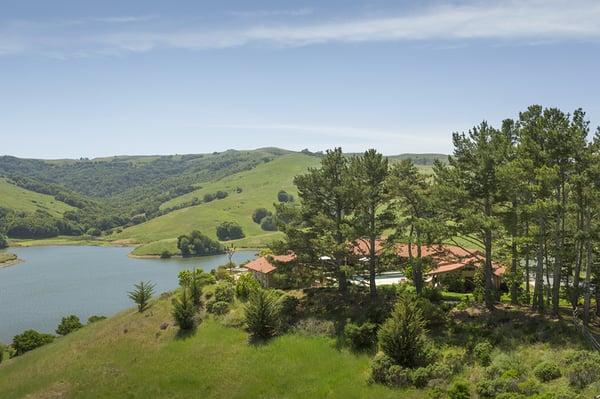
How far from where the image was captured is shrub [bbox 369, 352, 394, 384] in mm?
32531

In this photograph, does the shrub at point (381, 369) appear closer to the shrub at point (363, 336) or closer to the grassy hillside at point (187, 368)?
the grassy hillside at point (187, 368)

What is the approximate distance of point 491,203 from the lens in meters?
39.1

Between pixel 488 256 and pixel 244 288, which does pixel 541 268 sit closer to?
pixel 488 256

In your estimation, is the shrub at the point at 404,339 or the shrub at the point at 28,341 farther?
the shrub at the point at 28,341

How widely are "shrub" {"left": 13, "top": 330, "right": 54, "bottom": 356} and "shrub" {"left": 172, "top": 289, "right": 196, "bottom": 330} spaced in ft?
67.3

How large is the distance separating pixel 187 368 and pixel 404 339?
16979mm

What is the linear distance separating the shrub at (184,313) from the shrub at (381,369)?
19.3 meters

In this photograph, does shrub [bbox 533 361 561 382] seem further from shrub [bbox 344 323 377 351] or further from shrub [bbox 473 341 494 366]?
shrub [bbox 344 323 377 351]

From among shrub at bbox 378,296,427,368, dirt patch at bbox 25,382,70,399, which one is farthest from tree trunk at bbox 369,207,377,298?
dirt patch at bbox 25,382,70,399

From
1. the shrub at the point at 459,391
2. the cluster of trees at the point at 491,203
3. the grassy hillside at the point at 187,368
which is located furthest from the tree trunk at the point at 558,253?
the grassy hillside at the point at 187,368

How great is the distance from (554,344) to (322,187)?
22794 millimetres

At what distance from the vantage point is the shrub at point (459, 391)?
27562 mm

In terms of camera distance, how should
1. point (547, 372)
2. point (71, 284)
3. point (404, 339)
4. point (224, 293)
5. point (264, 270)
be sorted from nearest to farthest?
point (547, 372)
point (404, 339)
point (224, 293)
point (264, 270)
point (71, 284)

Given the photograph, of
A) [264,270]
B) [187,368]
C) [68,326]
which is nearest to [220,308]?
[187,368]
